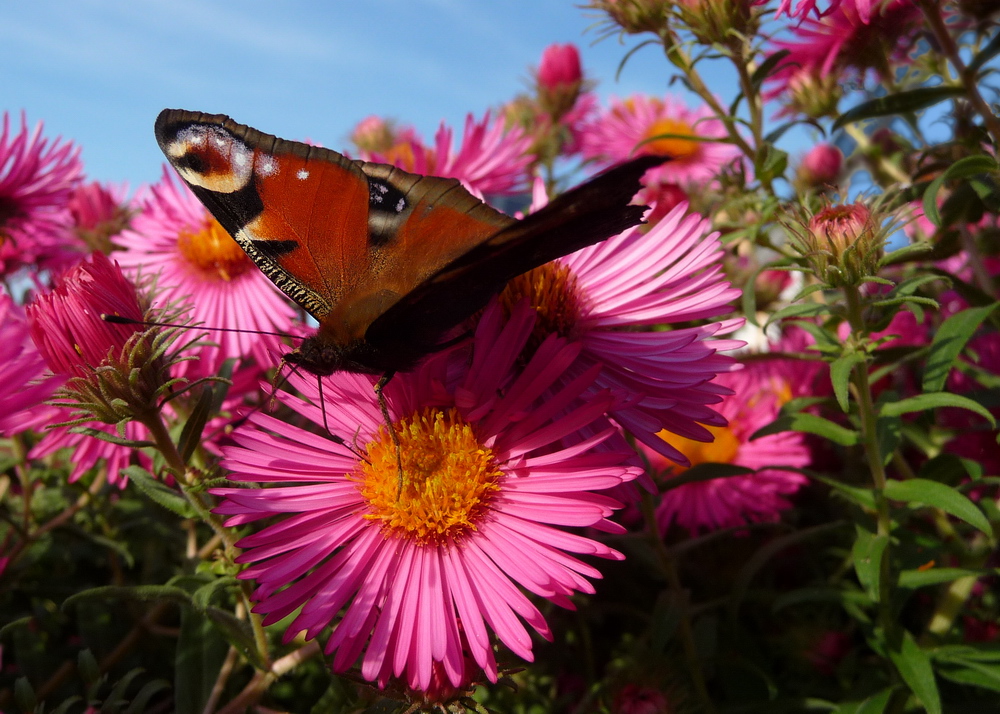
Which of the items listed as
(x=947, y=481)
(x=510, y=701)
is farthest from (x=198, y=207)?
(x=947, y=481)

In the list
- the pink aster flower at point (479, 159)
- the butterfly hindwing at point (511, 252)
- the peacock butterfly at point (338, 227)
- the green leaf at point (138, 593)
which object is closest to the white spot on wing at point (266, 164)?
the peacock butterfly at point (338, 227)

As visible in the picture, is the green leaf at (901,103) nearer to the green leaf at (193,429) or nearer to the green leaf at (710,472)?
Answer: the green leaf at (710,472)

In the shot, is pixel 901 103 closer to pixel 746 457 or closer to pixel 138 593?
pixel 746 457

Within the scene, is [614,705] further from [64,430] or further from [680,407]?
[64,430]

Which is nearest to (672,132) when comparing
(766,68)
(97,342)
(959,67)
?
(766,68)

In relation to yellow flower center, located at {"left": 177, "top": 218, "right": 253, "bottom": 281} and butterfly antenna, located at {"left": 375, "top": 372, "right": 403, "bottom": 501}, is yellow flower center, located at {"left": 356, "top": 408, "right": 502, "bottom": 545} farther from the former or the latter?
yellow flower center, located at {"left": 177, "top": 218, "right": 253, "bottom": 281}
